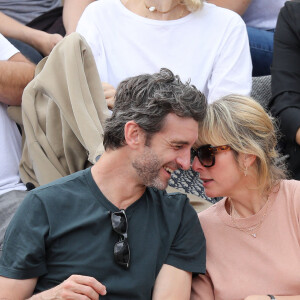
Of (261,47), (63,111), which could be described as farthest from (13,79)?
(261,47)

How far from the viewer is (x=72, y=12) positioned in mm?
4152

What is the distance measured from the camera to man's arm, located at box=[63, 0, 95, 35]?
4102 mm

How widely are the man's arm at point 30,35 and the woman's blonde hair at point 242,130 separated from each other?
4.98 feet

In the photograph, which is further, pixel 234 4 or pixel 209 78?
pixel 234 4

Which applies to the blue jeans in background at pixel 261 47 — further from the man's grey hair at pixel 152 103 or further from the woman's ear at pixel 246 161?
the man's grey hair at pixel 152 103

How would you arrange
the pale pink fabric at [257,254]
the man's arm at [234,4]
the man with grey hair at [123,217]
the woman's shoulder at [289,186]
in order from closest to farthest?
the man with grey hair at [123,217] → the pale pink fabric at [257,254] → the woman's shoulder at [289,186] → the man's arm at [234,4]

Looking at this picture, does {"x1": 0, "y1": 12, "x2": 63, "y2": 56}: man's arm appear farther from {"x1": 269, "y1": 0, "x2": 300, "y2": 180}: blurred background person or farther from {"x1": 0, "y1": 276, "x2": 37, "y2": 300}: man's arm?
{"x1": 0, "y1": 276, "x2": 37, "y2": 300}: man's arm

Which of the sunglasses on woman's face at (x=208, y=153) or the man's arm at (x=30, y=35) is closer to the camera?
the sunglasses on woman's face at (x=208, y=153)

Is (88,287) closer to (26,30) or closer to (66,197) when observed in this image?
(66,197)

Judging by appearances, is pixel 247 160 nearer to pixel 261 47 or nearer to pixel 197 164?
pixel 197 164

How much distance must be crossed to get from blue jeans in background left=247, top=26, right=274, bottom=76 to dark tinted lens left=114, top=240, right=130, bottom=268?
2.06 m

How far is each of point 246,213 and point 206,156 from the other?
1.01ft

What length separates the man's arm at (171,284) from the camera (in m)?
2.51

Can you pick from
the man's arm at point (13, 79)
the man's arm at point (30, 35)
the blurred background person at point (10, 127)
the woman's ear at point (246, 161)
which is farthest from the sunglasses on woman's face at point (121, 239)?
the man's arm at point (30, 35)
